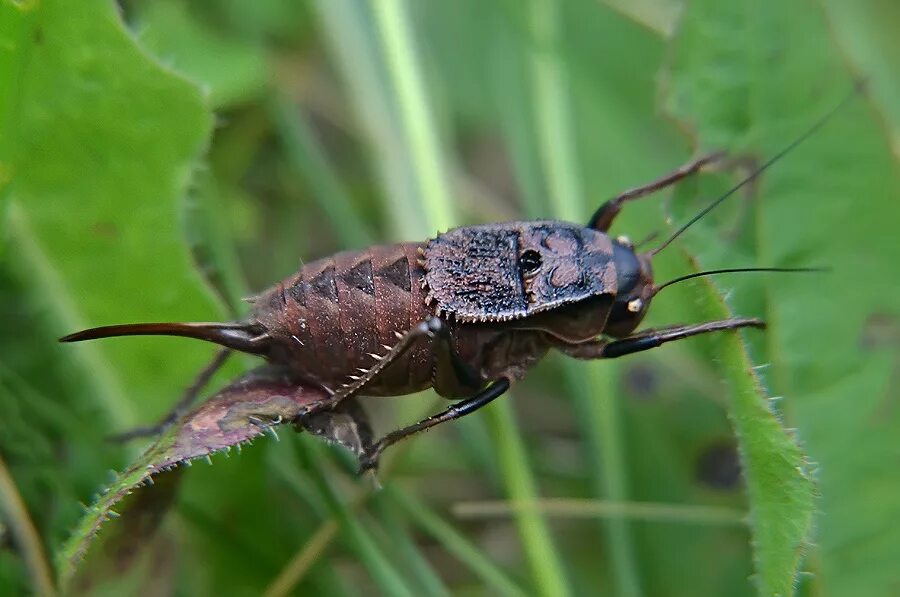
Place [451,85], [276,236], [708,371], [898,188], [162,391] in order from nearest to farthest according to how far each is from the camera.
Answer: [898,188]
[162,391]
[708,371]
[276,236]
[451,85]

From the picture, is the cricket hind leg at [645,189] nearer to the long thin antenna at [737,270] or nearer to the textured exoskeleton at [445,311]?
the textured exoskeleton at [445,311]

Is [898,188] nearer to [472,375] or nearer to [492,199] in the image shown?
[472,375]

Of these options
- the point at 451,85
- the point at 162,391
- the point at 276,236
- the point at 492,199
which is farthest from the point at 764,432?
the point at 451,85

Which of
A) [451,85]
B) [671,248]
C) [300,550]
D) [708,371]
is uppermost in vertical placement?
[451,85]

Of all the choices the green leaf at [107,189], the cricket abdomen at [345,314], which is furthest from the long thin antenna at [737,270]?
the green leaf at [107,189]

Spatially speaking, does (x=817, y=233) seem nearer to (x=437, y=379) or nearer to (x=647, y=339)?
(x=647, y=339)

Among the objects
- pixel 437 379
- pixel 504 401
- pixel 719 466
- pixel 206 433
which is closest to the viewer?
pixel 206 433

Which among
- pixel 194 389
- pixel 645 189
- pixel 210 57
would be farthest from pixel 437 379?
pixel 210 57
